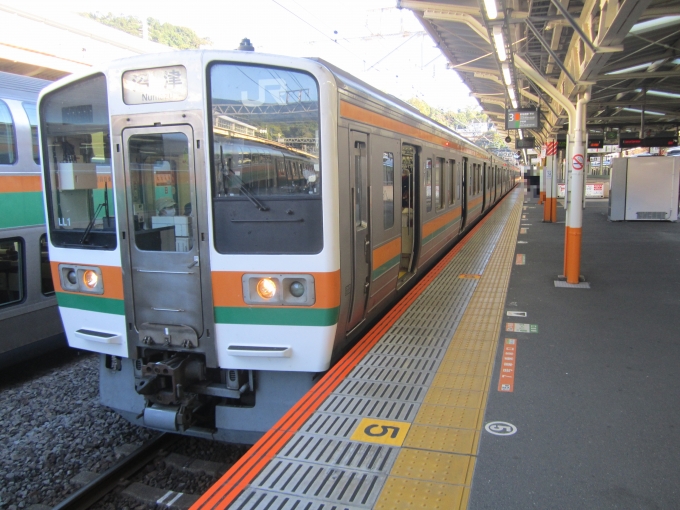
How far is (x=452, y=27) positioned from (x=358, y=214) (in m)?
5.48

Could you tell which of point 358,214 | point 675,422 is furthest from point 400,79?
point 675,422

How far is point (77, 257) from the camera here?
4.16 meters

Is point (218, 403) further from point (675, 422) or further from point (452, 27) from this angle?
point (452, 27)

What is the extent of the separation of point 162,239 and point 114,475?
174cm

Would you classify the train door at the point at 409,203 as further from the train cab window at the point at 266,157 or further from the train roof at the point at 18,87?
Result: the train roof at the point at 18,87

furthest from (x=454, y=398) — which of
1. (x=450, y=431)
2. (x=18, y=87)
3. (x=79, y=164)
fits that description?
(x=18, y=87)

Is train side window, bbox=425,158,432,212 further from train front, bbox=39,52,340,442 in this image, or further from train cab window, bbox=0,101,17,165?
train cab window, bbox=0,101,17,165

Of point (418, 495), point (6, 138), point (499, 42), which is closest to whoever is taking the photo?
point (418, 495)

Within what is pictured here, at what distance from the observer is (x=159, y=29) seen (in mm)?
30125

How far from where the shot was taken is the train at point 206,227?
12.0 feet

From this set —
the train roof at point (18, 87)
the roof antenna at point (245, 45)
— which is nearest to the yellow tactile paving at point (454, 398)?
the roof antenna at point (245, 45)

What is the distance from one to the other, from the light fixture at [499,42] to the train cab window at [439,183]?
5.64ft

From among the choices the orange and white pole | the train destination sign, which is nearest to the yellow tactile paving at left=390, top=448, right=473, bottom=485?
the orange and white pole

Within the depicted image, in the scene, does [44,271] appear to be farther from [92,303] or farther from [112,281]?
[112,281]
